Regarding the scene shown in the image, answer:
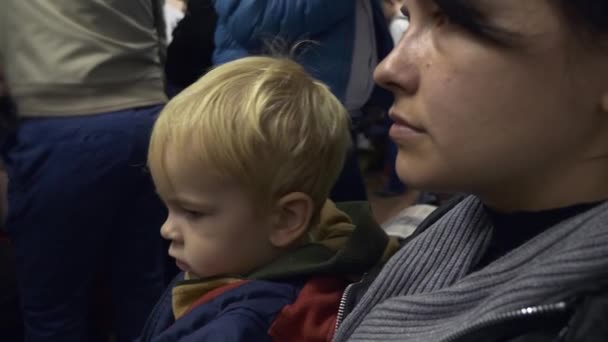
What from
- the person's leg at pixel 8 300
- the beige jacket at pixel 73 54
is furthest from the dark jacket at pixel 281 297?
the person's leg at pixel 8 300

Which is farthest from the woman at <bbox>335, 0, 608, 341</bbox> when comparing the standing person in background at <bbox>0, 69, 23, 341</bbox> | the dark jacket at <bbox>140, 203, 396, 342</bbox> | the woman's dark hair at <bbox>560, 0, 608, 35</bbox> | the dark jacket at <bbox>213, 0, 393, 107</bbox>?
the standing person in background at <bbox>0, 69, 23, 341</bbox>

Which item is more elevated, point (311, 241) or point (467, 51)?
point (467, 51)

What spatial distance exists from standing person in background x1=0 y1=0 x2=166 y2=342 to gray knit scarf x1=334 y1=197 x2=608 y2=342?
31.4 inches

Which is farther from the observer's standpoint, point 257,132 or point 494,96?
point 257,132

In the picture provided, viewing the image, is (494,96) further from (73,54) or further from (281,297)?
(73,54)

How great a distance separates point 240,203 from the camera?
0.97 meters

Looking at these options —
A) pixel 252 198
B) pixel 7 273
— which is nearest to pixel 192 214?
pixel 252 198

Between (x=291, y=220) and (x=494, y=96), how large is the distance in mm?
401

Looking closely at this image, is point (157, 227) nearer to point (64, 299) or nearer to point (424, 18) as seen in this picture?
point (64, 299)

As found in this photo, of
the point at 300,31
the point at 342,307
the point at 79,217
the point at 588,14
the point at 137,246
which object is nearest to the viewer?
the point at 588,14

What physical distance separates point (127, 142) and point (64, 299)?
0.37m

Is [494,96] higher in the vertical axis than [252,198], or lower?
higher

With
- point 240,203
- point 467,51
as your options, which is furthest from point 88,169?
point 467,51

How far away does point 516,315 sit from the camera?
2.10 feet
